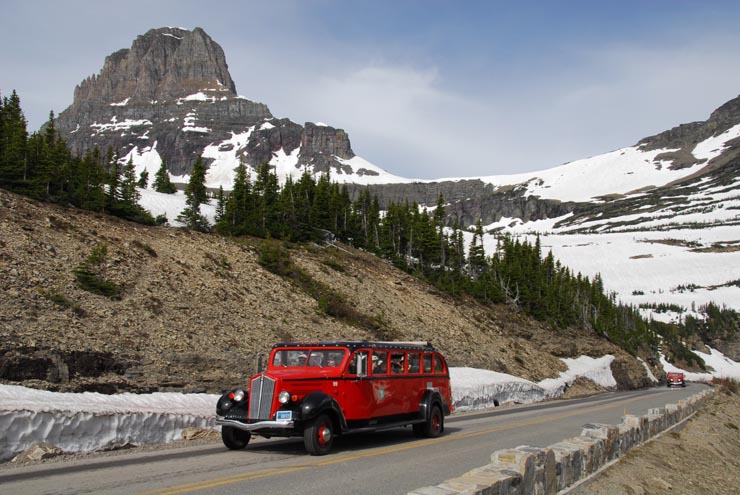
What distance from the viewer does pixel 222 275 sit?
3272cm

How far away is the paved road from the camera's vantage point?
8.88 metres

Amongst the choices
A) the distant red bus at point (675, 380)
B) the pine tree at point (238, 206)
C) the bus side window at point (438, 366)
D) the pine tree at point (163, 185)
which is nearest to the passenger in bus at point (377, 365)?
the bus side window at point (438, 366)

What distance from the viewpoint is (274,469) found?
1048 cm

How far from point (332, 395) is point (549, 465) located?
5870mm

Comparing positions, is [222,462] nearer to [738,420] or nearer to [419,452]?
[419,452]

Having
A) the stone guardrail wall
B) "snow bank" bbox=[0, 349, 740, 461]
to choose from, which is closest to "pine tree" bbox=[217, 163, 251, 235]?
"snow bank" bbox=[0, 349, 740, 461]

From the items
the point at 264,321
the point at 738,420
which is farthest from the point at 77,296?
the point at 738,420

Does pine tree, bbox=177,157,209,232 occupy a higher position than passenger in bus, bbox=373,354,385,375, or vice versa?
pine tree, bbox=177,157,209,232

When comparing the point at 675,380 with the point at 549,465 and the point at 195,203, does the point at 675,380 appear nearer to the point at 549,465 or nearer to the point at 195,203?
the point at 195,203

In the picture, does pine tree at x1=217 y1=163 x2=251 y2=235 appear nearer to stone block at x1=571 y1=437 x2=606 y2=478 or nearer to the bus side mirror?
the bus side mirror

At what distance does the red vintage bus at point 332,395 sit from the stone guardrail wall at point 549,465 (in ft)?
15.5

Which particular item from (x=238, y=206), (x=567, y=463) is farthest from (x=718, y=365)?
(x=567, y=463)

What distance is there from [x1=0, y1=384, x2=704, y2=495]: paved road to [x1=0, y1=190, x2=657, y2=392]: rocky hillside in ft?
23.8

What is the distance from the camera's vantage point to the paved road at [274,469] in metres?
8.88
